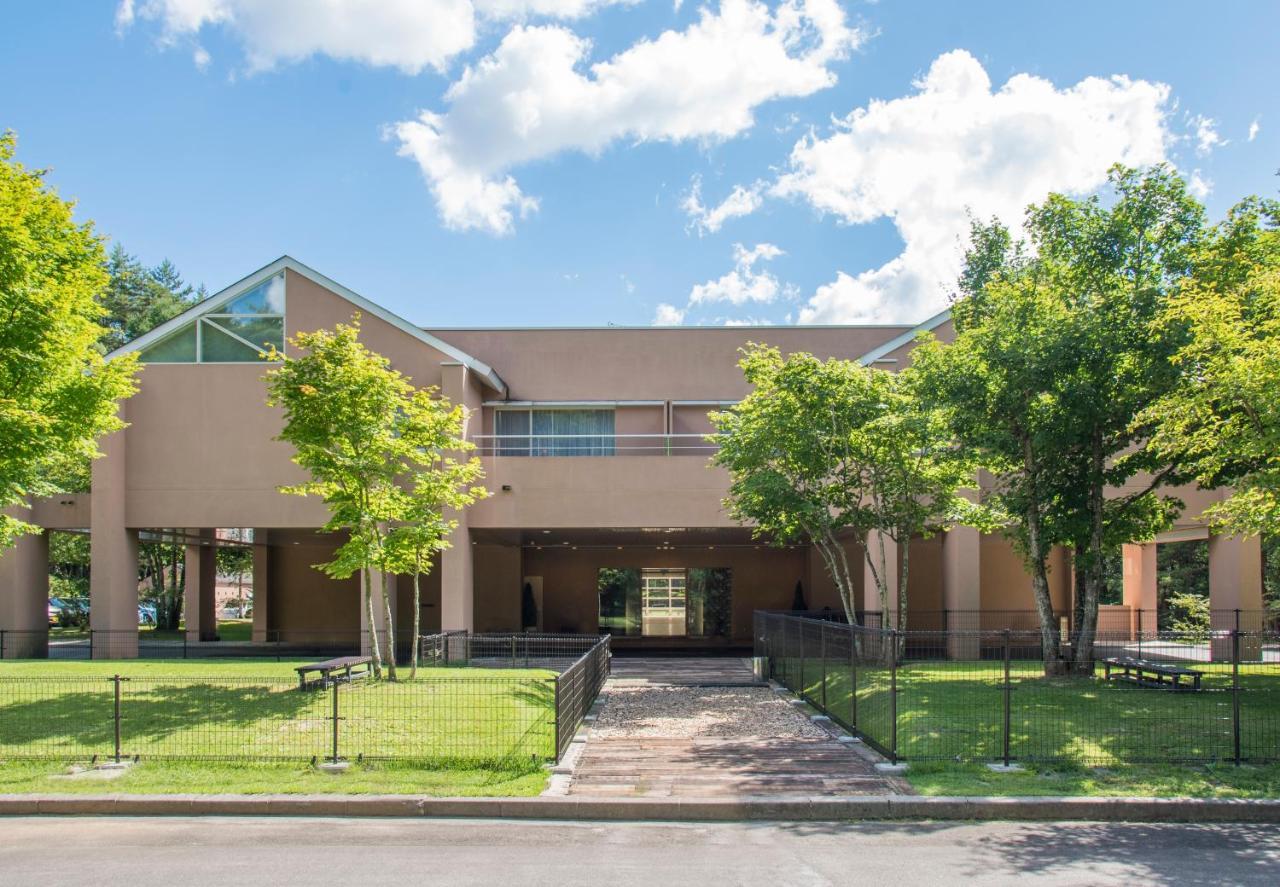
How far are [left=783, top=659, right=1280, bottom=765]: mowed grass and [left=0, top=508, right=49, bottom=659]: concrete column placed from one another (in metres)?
20.9

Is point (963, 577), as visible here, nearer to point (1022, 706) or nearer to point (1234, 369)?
point (1022, 706)

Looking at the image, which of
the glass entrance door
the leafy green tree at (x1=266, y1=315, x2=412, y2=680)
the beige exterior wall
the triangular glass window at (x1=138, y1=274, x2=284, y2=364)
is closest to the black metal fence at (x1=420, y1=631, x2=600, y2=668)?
the leafy green tree at (x1=266, y1=315, x2=412, y2=680)

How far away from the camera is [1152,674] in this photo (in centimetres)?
1808

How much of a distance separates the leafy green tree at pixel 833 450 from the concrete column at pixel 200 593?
2383cm

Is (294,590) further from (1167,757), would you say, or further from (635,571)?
(1167,757)

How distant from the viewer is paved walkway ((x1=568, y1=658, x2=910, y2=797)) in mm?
10516

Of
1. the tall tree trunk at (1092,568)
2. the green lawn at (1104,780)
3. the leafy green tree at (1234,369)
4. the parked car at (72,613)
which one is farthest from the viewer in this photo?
the parked car at (72,613)

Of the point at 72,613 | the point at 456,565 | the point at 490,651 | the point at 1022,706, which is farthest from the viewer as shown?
the point at 72,613

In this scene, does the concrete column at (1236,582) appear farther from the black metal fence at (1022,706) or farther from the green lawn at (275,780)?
the green lawn at (275,780)

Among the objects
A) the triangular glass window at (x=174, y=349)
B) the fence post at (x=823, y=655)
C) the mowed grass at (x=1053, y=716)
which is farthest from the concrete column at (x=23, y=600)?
the fence post at (x=823, y=655)

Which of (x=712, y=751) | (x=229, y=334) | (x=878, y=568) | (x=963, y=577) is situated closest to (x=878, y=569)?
(x=878, y=568)

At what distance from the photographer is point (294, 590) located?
116ft

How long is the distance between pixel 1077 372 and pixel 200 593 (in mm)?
32413

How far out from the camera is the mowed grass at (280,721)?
11766mm
